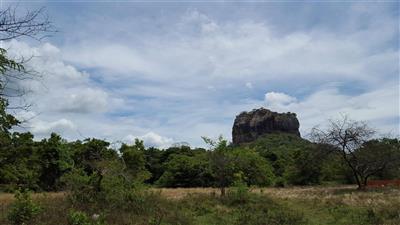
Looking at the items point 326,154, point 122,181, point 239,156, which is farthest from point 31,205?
point 326,154

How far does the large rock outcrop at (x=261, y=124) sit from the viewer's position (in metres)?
137

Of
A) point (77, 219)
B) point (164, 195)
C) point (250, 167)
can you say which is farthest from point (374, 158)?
point (77, 219)

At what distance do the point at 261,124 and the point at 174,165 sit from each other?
84.9 m

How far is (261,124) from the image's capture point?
5625 inches

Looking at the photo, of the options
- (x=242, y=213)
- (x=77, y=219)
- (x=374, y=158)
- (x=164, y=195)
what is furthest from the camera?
(x=374, y=158)

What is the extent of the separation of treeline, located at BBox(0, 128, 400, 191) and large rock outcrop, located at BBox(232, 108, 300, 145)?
6078cm

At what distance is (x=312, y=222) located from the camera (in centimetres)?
1827

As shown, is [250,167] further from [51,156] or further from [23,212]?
[23,212]

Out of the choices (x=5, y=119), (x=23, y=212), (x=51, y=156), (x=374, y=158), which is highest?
(x=51, y=156)

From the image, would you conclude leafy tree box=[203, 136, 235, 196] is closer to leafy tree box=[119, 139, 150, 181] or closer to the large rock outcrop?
leafy tree box=[119, 139, 150, 181]

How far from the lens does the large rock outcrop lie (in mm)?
136625

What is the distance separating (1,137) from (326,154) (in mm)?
32956

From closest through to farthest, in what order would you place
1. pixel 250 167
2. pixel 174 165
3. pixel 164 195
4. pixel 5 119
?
1. pixel 5 119
2. pixel 164 195
3. pixel 250 167
4. pixel 174 165

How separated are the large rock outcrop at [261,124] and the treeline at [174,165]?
60.8 metres
